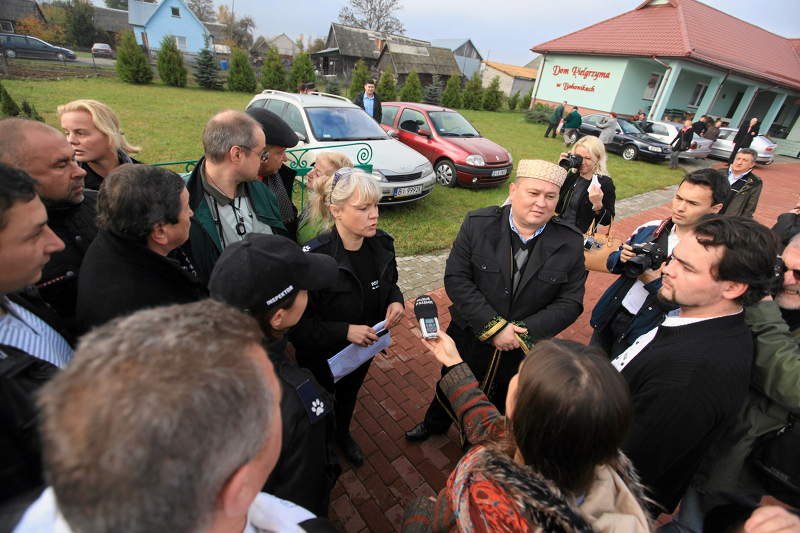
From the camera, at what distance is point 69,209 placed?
6.84ft

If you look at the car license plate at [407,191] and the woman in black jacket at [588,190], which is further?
the car license plate at [407,191]

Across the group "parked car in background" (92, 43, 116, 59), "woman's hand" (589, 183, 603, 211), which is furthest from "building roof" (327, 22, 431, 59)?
"woman's hand" (589, 183, 603, 211)

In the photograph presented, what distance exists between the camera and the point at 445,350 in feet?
5.98

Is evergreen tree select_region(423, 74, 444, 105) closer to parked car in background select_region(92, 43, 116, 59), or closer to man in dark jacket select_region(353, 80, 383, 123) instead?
man in dark jacket select_region(353, 80, 383, 123)

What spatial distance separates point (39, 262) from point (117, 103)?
57.9 feet

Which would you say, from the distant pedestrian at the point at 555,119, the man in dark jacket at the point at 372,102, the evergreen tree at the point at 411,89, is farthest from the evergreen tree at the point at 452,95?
the man in dark jacket at the point at 372,102

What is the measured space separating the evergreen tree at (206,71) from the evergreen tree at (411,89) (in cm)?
1217

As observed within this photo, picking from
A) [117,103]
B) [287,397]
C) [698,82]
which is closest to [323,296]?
[287,397]

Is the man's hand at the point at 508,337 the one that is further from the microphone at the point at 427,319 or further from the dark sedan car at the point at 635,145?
the dark sedan car at the point at 635,145

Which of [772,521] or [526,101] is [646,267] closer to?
[772,521]

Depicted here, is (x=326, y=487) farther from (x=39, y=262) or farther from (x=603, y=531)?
(x=39, y=262)

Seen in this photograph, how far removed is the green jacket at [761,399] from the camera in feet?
5.41

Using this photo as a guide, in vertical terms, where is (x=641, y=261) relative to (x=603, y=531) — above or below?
above

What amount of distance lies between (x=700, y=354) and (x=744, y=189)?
448 centimetres
